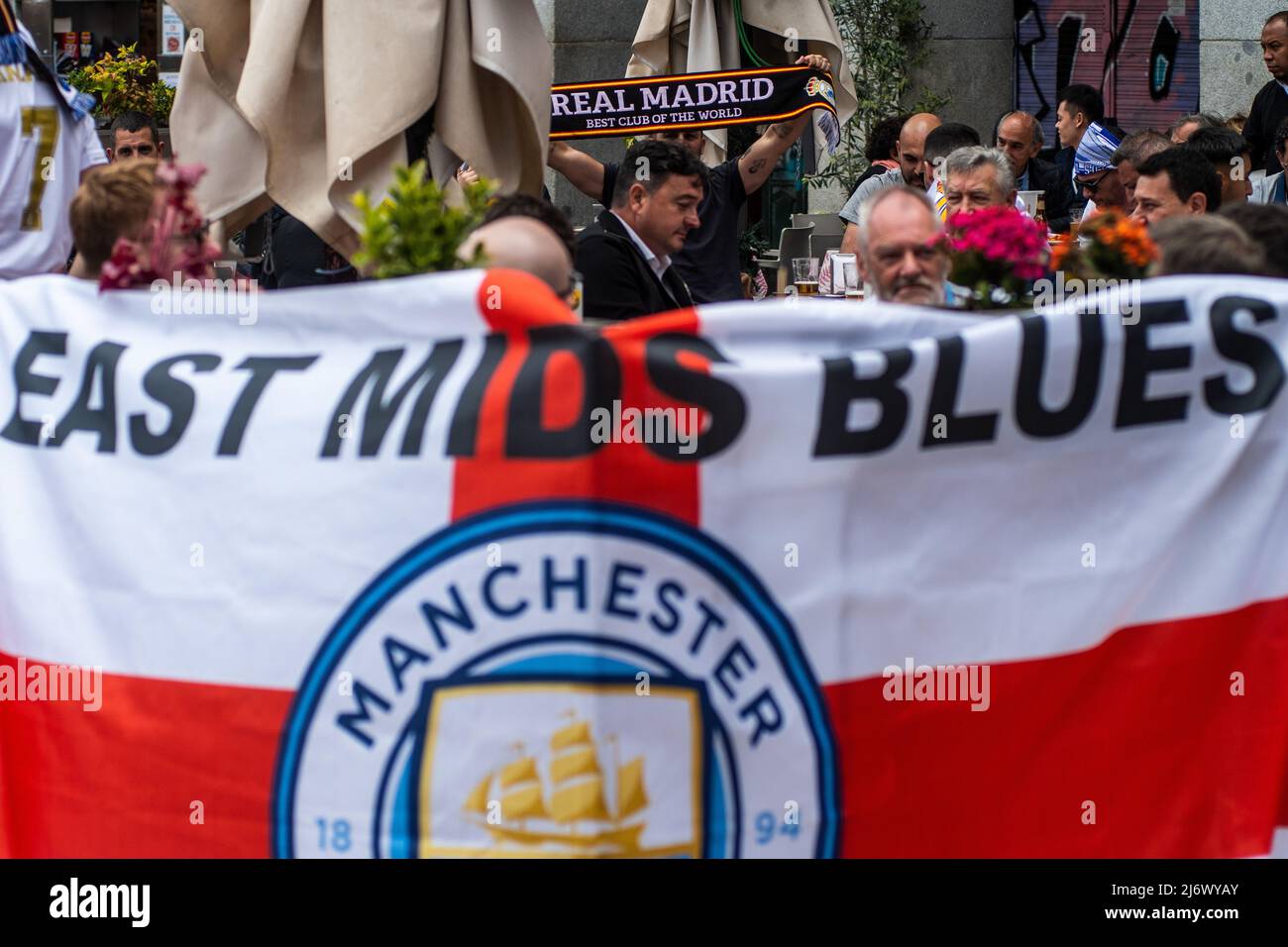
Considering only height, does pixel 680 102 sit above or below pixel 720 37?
below

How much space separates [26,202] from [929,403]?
131 inches

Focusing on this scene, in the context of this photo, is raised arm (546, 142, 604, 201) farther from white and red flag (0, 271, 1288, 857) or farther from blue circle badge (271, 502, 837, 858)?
blue circle badge (271, 502, 837, 858)

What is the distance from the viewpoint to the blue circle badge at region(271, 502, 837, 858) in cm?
363

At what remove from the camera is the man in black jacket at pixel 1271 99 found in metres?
10.0

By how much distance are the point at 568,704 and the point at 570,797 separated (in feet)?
0.60

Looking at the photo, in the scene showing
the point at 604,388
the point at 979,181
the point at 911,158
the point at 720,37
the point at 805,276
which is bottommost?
the point at 604,388

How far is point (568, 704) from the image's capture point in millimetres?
3629

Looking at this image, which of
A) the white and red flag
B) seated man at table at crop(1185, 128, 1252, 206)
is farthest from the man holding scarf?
the white and red flag

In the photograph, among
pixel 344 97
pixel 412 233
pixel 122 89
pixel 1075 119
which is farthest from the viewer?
pixel 122 89

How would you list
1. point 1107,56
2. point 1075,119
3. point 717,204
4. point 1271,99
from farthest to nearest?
point 1107,56, point 1075,119, point 1271,99, point 717,204

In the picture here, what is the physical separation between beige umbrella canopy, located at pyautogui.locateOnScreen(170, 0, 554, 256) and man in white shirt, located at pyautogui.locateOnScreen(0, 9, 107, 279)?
1.52 feet

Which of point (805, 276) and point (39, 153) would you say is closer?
point (39, 153)

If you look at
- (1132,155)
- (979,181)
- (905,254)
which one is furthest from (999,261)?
(1132,155)

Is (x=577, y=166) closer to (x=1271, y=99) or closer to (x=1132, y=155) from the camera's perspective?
(x=1132, y=155)
